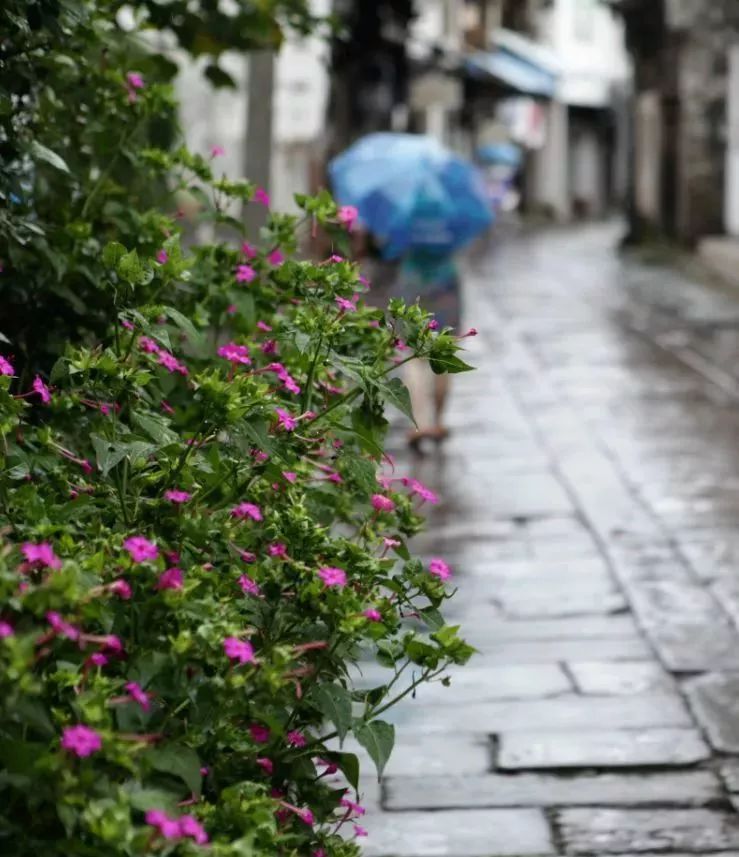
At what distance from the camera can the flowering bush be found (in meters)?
1.98

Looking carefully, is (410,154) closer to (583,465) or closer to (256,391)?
(583,465)

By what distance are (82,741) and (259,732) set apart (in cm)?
60

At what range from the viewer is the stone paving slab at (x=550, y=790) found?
13.7 ft

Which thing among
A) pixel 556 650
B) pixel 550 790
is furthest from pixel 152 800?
pixel 556 650

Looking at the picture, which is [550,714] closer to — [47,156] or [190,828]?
[47,156]

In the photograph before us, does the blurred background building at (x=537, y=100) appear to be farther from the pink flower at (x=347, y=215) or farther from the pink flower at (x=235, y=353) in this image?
the pink flower at (x=235, y=353)

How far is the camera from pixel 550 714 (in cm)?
485

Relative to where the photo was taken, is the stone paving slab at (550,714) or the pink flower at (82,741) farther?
the stone paving slab at (550,714)

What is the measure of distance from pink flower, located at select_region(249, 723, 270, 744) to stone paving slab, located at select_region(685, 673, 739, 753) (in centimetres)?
232

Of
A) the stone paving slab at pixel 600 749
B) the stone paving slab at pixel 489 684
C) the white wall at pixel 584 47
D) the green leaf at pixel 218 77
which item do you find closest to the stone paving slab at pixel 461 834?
the stone paving slab at pixel 600 749

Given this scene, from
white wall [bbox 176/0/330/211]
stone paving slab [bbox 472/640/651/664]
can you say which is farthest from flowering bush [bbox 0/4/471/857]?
white wall [bbox 176/0/330/211]

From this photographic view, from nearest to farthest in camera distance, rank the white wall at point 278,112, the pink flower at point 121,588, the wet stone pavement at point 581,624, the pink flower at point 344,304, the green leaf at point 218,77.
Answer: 1. the pink flower at point 121,588
2. the pink flower at point 344,304
3. the wet stone pavement at point 581,624
4. the green leaf at point 218,77
5. the white wall at point 278,112

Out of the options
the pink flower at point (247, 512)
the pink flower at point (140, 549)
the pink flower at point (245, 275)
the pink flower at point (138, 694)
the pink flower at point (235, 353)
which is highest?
the pink flower at point (245, 275)

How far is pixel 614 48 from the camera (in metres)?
50.5
